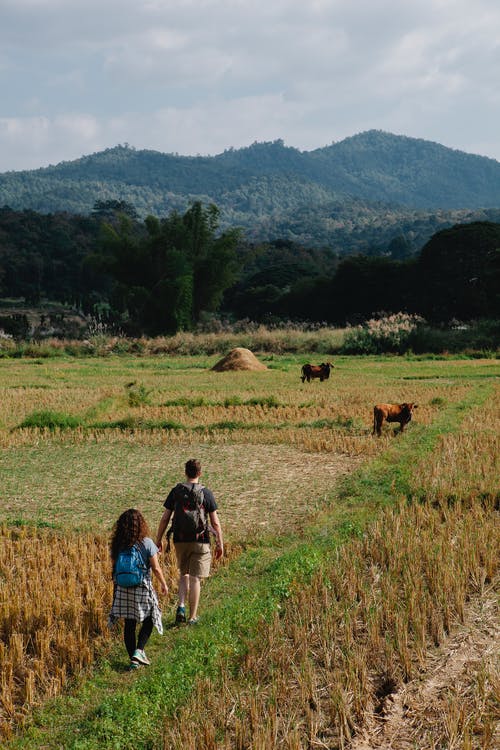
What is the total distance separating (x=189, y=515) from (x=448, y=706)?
2.47 m

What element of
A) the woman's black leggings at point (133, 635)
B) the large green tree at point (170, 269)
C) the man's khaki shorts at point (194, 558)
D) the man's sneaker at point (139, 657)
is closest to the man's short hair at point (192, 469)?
the man's khaki shorts at point (194, 558)

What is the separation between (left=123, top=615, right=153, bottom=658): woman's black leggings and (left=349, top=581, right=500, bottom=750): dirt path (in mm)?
1753

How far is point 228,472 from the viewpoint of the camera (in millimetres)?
11641

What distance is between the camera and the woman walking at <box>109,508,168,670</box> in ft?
17.9

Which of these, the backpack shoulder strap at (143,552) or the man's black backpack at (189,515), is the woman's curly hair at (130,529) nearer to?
the backpack shoulder strap at (143,552)

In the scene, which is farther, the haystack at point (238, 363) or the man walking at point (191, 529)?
the haystack at point (238, 363)

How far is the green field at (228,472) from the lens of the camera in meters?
4.95

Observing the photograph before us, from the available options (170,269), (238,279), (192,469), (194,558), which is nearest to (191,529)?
(194,558)

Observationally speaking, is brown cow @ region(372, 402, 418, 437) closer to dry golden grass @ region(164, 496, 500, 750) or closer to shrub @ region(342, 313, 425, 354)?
dry golden grass @ region(164, 496, 500, 750)

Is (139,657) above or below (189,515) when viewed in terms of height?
below

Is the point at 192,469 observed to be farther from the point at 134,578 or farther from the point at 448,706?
the point at 448,706

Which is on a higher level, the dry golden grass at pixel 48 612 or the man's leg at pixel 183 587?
the man's leg at pixel 183 587

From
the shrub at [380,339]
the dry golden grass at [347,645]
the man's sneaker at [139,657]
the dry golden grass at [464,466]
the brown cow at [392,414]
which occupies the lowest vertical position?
the man's sneaker at [139,657]

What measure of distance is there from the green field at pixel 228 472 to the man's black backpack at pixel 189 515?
632 millimetres
